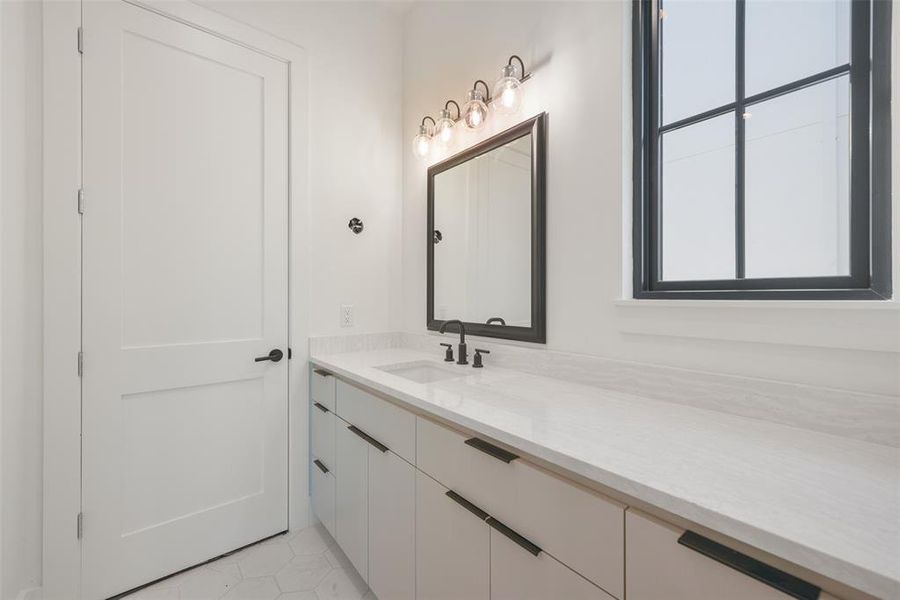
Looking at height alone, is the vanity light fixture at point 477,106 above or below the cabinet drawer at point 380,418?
above

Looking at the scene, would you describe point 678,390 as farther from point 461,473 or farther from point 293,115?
point 293,115

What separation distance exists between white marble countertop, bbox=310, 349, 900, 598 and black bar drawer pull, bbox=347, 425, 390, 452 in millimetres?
240

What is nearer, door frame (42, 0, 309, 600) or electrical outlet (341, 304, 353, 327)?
door frame (42, 0, 309, 600)

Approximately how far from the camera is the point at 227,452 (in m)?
1.73

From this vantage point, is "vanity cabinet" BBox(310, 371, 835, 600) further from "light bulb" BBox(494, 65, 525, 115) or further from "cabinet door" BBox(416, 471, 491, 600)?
"light bulb" BBox(494, 65, 525, 115)

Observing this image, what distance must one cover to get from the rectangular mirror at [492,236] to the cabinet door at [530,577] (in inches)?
30.4

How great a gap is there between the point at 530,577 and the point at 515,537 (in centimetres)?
8

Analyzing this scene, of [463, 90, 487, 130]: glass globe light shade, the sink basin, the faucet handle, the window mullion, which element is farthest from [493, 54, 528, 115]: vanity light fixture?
the sink basin

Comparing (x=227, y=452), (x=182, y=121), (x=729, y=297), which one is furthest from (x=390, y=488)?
(x=182, y=121)

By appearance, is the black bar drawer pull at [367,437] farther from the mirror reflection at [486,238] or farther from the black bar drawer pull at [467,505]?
the mirror reflection at [486,238]

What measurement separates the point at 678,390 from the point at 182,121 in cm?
212

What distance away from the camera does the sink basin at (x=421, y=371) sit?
172 centimetres

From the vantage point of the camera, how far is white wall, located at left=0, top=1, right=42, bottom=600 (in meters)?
1.22

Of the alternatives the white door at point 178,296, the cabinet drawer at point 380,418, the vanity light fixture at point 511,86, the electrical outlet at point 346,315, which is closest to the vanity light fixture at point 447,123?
the vanity light fixture at point 511,86
